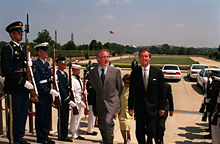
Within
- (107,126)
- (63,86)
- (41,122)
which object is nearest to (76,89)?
(63,86)

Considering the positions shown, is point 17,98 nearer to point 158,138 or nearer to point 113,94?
point 113,94

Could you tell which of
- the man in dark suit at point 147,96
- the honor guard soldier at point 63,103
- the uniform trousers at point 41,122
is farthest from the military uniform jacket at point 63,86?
the man in dark suit at point 147,96

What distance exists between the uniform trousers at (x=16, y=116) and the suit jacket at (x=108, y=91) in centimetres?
140

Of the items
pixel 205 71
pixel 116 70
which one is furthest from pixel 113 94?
pixel 205 71

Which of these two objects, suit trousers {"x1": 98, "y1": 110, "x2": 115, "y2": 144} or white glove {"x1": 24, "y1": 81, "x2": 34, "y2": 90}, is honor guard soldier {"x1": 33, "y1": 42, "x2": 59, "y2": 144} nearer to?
white glove {"x1": 24, "y1": 81, "x2": 34, "y2": 90}

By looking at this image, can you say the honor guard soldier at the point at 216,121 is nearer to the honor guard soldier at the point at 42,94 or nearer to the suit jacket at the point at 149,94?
the suit jacket at the point at 149,94

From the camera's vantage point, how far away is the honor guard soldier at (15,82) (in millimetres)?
4242

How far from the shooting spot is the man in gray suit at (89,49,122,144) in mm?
4340

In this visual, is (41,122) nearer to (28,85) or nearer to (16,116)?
(16,116)

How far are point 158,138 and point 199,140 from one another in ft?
9.34

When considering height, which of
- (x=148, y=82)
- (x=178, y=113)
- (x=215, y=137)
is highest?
(x=148, y=82)

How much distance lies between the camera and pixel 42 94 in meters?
4.98

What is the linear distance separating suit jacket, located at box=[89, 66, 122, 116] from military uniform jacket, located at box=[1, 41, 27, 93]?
4.41ft

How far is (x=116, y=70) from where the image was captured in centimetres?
445
